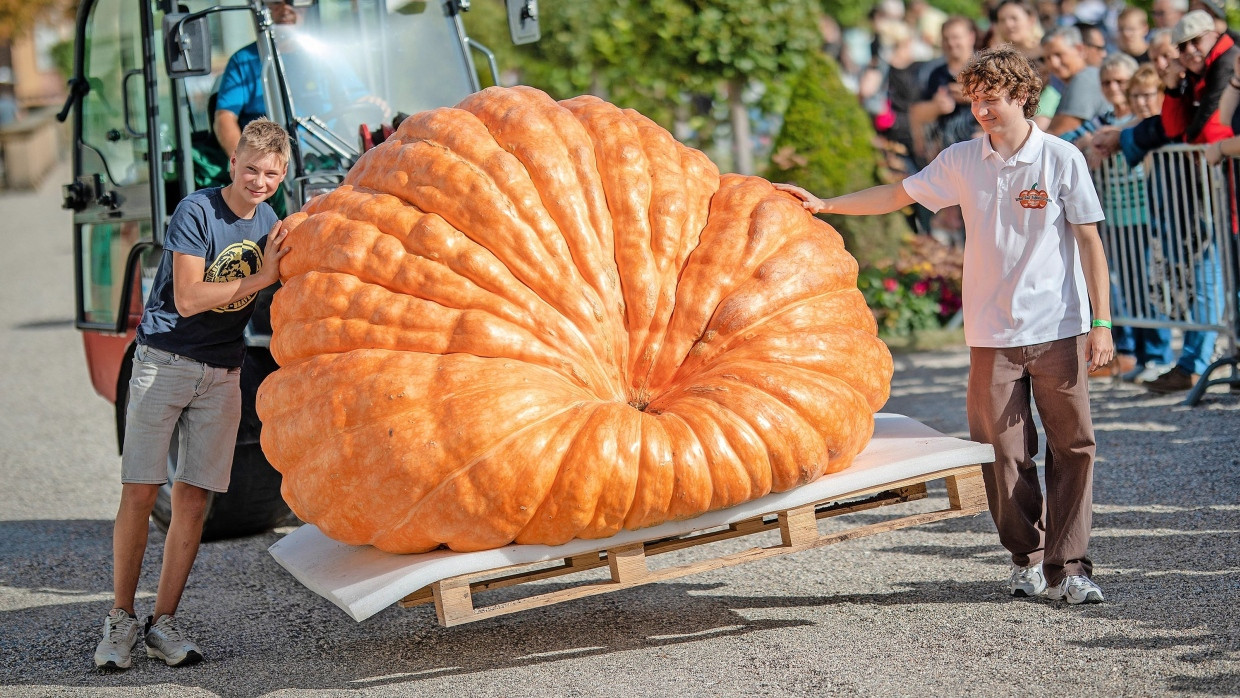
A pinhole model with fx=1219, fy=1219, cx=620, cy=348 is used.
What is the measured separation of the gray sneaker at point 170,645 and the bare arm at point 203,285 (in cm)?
110

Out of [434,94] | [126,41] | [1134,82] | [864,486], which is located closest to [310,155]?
[434,94]

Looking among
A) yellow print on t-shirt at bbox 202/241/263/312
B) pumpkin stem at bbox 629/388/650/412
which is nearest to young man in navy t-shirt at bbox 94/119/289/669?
yellow print on t-shirt at bbox 202/241/263/312

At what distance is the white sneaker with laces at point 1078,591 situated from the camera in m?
4.05

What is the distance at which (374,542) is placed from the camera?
374 centimetres

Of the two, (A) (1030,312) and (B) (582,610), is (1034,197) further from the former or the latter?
(B) (582,610)

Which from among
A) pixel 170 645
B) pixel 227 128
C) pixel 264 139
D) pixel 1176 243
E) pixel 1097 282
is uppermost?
pixel 227 128

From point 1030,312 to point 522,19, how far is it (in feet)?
10.9

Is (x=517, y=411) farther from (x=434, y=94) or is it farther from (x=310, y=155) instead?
(x=434, y=94)

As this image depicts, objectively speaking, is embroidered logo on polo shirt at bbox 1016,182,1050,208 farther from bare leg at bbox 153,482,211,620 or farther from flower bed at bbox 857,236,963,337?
flower bed at bbox 857,236,963,337

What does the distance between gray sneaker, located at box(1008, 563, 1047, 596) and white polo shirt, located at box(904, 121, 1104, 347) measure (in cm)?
80

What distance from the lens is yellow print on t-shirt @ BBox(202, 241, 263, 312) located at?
4.18 meters

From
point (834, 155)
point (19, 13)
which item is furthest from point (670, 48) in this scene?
point (19, 13)

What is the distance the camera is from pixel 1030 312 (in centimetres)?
407

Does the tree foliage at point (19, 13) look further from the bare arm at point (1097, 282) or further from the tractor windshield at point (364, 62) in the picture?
the bare arm at point (1097, 282)
